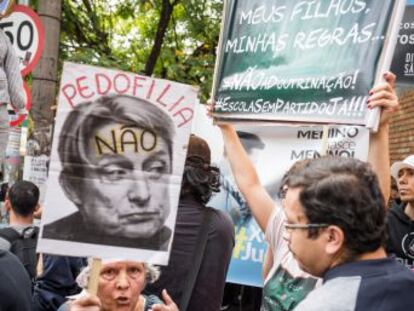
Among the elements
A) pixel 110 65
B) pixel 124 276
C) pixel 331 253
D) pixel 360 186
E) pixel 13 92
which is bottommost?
pixel 124 276

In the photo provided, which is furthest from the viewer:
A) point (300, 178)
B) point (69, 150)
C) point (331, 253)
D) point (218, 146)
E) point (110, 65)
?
point (110, 65)

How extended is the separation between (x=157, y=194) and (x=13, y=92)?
89.2 inches

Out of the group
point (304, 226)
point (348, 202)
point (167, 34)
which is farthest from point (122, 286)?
point (167, 34)

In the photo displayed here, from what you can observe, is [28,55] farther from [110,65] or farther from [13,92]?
[110,65]

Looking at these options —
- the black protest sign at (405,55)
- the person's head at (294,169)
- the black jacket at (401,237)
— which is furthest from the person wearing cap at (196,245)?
the black protest sign at (405,55)

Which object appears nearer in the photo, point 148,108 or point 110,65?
point 148,108

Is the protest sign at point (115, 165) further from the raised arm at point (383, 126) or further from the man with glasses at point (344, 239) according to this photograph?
the raised arm at point (383, 126)

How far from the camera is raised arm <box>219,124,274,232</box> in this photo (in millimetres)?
2908

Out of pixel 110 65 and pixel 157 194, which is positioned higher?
pixel 110 65

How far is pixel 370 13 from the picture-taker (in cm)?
281

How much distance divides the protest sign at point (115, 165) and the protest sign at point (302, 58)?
773 mm

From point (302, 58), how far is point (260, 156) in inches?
78.3

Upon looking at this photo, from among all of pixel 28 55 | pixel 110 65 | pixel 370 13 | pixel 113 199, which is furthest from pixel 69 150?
A: pixel 110 65

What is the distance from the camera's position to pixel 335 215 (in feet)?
5.79
